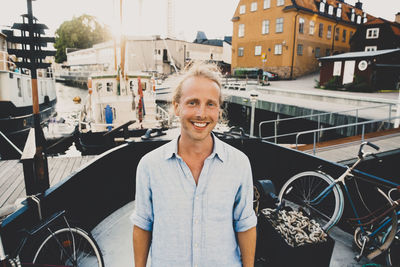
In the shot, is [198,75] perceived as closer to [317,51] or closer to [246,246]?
[246,246]

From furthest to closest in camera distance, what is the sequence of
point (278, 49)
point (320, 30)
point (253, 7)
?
point (320, 30), point (253, 7), point (278, 49)

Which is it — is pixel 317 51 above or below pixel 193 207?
above

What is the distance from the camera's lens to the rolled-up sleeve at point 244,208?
1.50 meters

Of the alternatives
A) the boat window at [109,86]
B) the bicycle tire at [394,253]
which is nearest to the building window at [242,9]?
the boat window at [109,86]

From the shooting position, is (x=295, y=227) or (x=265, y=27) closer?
(x=295, y=227)

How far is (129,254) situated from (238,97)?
762 inches

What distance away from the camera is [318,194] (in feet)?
12.5

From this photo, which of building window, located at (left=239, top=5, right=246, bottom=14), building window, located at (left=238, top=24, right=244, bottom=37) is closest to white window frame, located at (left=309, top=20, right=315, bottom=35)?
building window, located at (left=238, top=24, right=244, bottom=37)

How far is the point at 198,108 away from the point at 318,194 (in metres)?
3.12

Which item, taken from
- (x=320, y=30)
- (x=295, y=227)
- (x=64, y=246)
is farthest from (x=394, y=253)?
(x=320, y=30)

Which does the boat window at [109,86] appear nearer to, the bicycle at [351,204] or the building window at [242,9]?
the bicycle at [351,204]

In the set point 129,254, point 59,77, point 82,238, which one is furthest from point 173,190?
point 59,77

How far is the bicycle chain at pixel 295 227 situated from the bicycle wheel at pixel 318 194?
0.90 meters

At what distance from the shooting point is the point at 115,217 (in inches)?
161
